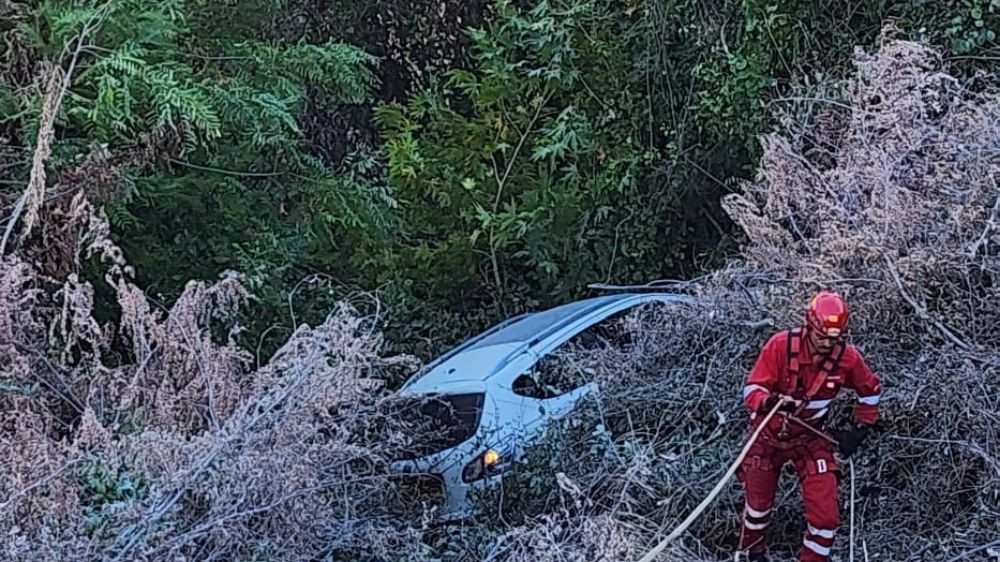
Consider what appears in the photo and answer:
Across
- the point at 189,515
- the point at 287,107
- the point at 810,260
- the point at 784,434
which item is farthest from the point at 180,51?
the point at 784,434

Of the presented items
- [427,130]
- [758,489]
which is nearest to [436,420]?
[758,489]

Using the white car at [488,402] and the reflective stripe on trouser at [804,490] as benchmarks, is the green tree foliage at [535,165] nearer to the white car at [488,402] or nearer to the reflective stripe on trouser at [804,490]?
the white car at [488,402]

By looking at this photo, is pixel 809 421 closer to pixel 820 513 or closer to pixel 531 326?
pixel 820 513

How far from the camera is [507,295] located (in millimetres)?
12883

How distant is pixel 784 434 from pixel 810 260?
1.64 m

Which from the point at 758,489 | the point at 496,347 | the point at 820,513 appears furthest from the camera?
the point at 496,347

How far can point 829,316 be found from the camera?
16.9 feet

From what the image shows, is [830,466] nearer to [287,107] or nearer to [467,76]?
[287,107]

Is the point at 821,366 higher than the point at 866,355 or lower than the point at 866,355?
higher

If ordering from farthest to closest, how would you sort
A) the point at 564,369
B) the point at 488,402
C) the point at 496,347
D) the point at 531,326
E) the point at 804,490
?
the point at 531,326, the point at 496,347, the point at 564,369, the point at 488,402, the point at 804,490

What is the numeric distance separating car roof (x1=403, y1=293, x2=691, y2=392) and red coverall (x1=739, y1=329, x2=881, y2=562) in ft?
7.37

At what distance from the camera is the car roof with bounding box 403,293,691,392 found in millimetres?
7777

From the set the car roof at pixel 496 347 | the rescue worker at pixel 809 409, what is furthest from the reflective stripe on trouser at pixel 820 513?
the car roof at pixel 496 347

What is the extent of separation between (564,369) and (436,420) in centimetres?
99
